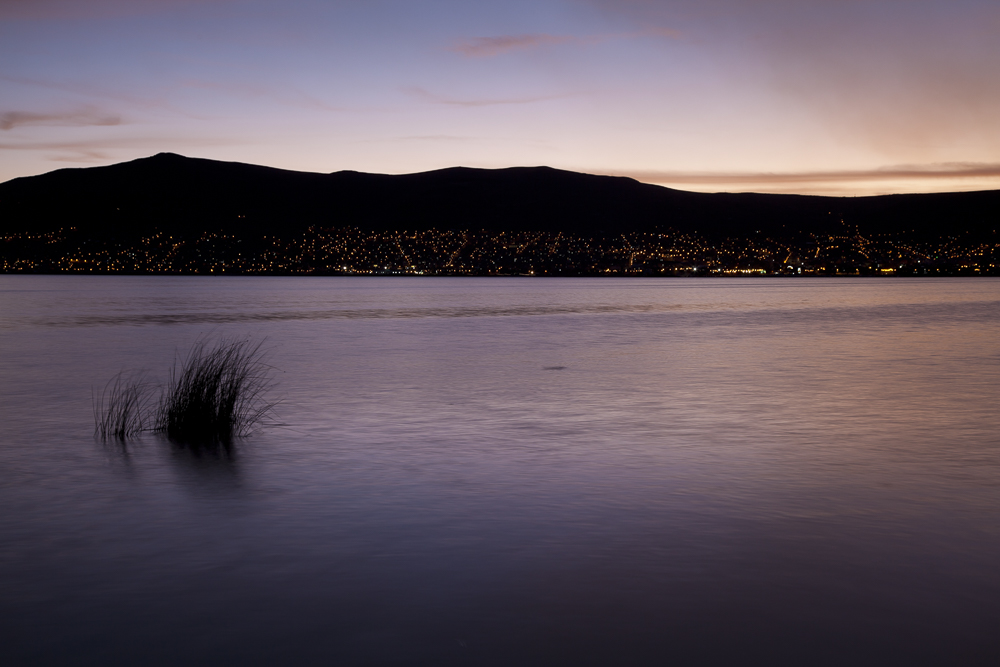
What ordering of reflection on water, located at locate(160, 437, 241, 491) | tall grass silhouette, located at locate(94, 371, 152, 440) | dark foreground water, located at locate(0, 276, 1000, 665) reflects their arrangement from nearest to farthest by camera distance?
dark foreground water, located at locate(0, 276, 1000, 665) < reflection on water, located at locate(160, 437, 241, 491) < tall grass silhouette, located at locate(94, 371, 152, 440)

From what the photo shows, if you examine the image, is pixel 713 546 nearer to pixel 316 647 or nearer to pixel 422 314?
pixel 316 647

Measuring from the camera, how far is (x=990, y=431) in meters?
16.8

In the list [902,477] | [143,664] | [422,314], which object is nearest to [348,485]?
[143,664]

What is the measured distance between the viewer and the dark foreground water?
6.84 metres

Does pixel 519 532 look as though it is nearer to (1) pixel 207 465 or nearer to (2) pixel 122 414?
(1) pixel 207 465

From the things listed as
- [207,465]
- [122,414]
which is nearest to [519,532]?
[207,465]

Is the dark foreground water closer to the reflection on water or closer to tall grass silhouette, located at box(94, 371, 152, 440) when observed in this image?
the reflection on water

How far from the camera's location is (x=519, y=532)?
31.7 feet

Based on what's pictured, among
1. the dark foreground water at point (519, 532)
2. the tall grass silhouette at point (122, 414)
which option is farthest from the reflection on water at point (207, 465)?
the tall grass silhouette at point (122, 414)

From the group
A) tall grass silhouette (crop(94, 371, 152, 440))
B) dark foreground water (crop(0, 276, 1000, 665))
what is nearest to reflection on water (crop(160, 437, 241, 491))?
dark foreground water (crop(0, 276, 1000, 665))

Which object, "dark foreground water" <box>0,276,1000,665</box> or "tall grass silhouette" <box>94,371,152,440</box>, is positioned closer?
"dark foreground water" <box>0,276,1000,665</box>

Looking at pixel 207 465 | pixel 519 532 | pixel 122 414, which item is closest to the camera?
pixel 519 532

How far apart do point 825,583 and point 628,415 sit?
1106 cm

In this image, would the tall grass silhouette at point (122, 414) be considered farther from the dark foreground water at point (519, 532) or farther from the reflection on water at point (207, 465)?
the reflection on water at point (207, 465)
